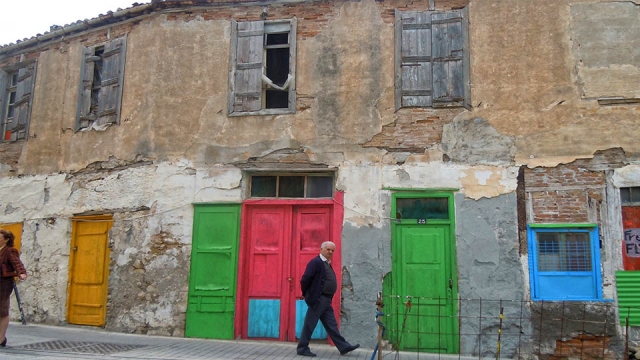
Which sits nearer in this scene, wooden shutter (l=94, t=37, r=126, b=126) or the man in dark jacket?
the man in dark jacket

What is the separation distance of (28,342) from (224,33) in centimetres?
590

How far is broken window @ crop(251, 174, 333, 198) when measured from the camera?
947cm

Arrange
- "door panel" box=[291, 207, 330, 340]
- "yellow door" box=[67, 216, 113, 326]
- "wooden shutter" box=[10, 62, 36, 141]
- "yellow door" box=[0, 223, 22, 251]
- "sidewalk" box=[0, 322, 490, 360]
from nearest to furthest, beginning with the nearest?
"sidewalk" box=[0, 322, 490, 360], "door panel" box=[291, 207, 330, 340], "yellow door" box=[67, 216, 113, 326], "yellow door" box=[0, 223, 22, 251], "wooden shutter" box=[10, 62, 36, 141]

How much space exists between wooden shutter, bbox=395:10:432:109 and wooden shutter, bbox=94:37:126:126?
5151 millimetres

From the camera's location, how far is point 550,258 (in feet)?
27.9

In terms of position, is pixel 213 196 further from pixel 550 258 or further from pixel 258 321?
→ pixel 550 258

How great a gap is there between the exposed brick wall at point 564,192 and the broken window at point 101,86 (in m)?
7.37

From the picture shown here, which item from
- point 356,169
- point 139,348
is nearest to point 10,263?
point 139,348

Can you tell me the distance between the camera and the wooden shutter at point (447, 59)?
9219 mm

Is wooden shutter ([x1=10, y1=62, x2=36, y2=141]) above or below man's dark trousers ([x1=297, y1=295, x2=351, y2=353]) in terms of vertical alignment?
above

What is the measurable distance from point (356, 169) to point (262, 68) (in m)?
2.50

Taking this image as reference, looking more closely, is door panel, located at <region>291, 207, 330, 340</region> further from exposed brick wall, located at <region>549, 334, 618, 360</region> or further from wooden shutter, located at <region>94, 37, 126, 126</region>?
wooden shutter, located at <region>94, 37, 126, 126</region>

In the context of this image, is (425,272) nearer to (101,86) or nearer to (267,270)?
(267,270)

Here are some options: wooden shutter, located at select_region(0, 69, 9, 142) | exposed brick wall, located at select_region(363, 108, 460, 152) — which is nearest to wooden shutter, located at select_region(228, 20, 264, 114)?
exposed brick wall, located at select_region(363, 108, 460, 152)
